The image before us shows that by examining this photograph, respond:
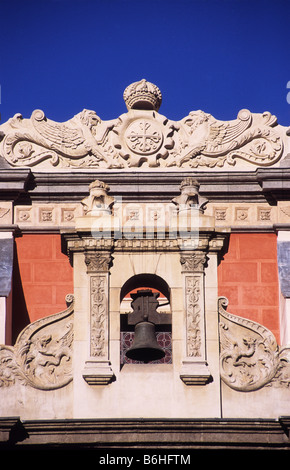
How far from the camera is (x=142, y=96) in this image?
28.8 meters

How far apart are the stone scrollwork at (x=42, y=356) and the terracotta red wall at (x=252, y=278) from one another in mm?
4820

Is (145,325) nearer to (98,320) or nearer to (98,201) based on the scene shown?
(98,320)

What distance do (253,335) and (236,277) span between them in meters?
4.42

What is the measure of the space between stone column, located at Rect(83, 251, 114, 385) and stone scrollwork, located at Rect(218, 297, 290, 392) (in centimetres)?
173

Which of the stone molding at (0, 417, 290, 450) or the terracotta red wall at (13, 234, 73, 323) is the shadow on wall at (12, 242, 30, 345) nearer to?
the terracotta red wall at (13, 234, 73, 323)

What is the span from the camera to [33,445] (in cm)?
2180

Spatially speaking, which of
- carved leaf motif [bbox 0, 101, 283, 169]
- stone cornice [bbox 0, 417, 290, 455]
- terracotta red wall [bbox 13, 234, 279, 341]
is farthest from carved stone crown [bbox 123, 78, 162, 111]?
stone cornice [bbox 0, 417, 290, 455]

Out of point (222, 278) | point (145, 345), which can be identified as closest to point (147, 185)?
point (222, 278)

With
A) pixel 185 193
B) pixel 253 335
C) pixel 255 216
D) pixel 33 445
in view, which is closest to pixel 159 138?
pixel 255 216

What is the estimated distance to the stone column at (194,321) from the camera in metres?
22.6

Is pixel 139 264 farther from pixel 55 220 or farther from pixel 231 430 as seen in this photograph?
pixel 55 220
